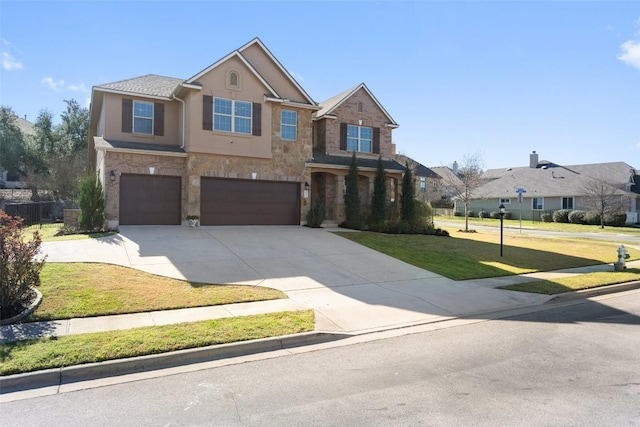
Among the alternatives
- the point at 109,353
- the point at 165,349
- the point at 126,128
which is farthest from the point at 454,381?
the point at 126,128

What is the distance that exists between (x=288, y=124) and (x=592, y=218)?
3492 cm

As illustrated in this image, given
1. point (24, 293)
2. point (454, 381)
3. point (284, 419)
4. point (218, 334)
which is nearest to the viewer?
point (284, 419)

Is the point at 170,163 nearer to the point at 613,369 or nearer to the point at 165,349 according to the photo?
the point at 165,349

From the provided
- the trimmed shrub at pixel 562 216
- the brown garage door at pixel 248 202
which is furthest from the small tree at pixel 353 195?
the trimmed shrub at pixel 562 216

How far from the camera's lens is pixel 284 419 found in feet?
13.7

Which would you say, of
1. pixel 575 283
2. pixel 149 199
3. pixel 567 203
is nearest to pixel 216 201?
pixel 149 199

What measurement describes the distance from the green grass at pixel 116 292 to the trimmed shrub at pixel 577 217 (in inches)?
1658

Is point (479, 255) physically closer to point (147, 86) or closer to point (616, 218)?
point (147, 86)

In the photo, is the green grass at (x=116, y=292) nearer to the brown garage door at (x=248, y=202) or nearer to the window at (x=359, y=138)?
the brown garage door at (x=248, y=202)

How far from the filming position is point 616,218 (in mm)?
39719

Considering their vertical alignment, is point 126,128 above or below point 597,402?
above

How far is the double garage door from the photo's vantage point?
18.5 meters

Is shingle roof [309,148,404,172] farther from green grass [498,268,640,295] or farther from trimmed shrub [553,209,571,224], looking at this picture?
trimmed shrub [553,209,571,224]

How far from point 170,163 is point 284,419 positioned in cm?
1691
